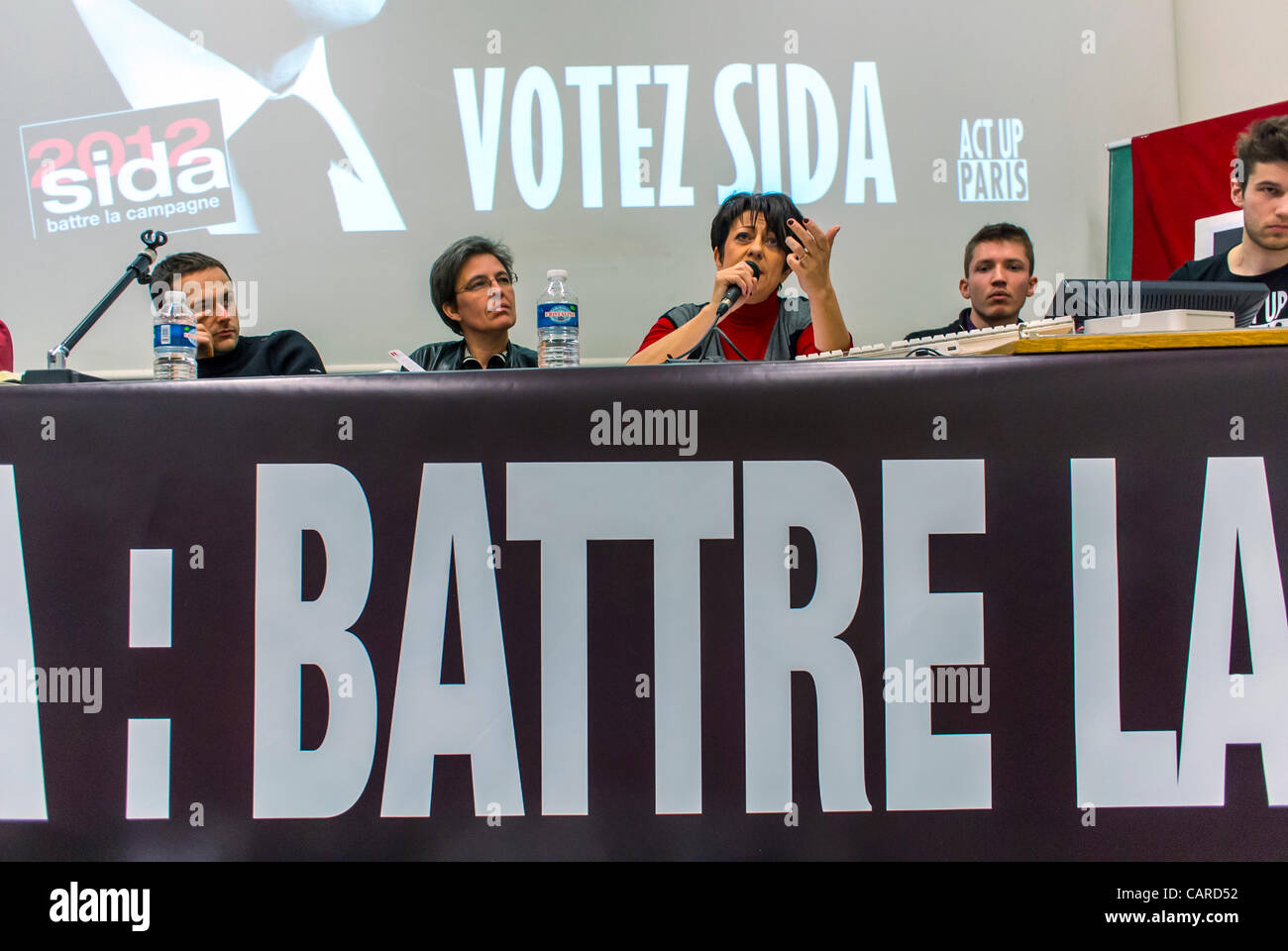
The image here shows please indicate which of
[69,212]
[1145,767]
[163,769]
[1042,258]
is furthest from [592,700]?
[69,212]

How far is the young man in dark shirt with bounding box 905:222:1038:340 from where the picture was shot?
2105 mm

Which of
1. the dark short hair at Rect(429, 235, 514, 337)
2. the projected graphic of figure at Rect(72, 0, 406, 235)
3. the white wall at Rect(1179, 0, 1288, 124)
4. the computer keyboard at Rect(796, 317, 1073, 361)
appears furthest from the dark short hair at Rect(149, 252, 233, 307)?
the white wall at Rect(1179, 0, 1288, 124)

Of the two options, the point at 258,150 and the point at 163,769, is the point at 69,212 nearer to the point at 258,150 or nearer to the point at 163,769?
the point at 258,150

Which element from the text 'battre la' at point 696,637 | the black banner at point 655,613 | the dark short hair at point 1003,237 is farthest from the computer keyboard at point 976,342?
the dark short hair at point 1003,237

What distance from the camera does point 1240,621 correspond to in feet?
3.59

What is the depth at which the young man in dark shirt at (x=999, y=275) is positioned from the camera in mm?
2105

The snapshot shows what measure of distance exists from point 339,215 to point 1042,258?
2386 millimetres

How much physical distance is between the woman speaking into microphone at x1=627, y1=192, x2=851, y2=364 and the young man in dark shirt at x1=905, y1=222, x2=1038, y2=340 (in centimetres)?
34

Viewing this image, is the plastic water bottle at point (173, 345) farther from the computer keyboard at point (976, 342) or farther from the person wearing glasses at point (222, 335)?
the computer keyboard at point (976, 342)

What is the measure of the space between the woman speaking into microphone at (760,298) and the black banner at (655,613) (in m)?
0.57

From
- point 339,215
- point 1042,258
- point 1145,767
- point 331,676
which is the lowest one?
point 1145,767

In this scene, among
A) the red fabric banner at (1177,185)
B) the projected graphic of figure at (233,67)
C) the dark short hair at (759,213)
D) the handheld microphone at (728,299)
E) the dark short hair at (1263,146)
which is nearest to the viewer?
the handheld microphone at (728,299)

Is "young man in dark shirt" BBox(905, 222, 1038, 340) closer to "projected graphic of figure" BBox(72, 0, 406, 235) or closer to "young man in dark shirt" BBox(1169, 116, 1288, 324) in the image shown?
"young man in dark shirt" BBox(1169, 116, 1288, 324)
